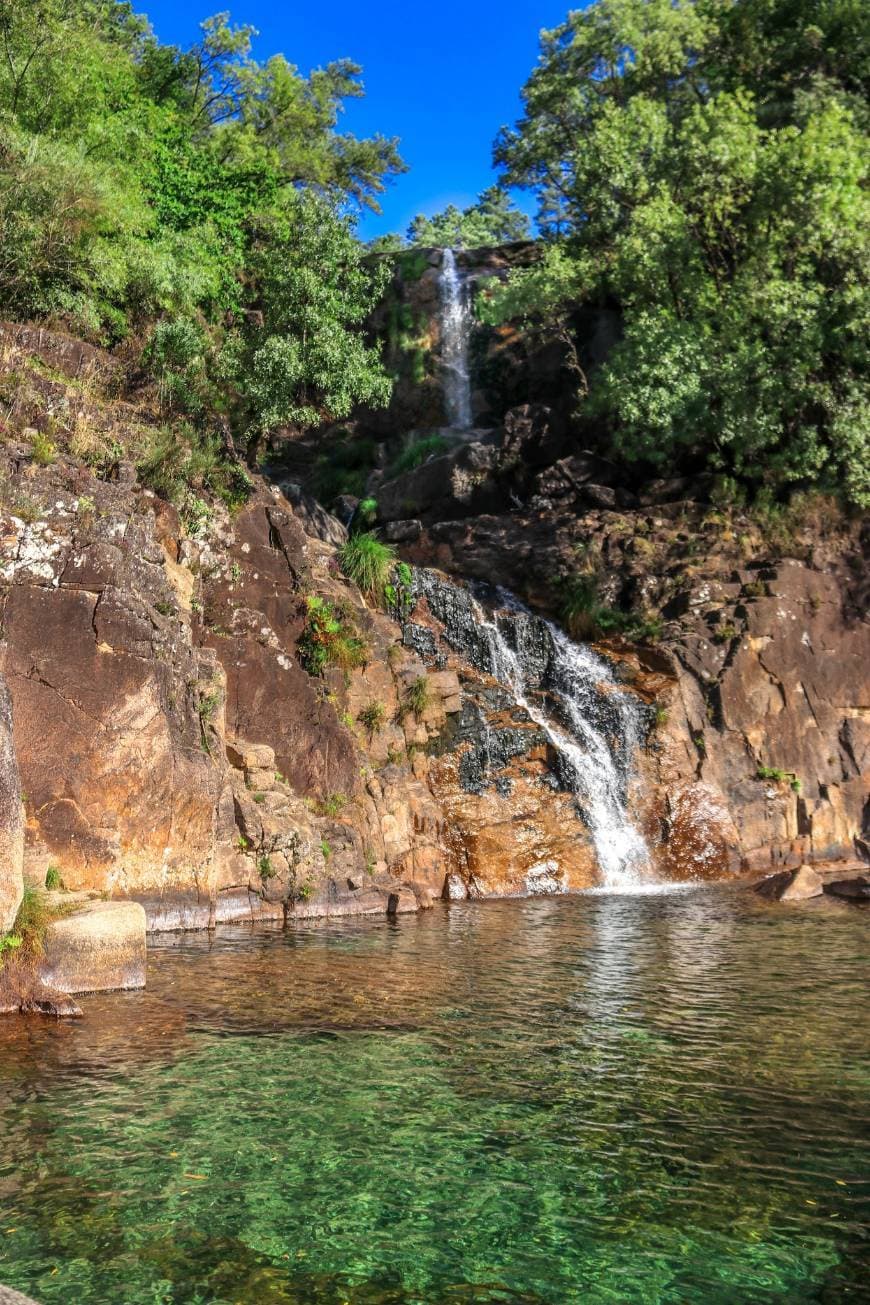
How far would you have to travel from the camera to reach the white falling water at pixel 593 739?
21.3 metres

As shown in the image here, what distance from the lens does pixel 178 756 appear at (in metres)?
15.1

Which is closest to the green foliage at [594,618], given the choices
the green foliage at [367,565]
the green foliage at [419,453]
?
the green foliage at [367,565]

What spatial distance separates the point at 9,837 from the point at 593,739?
14724mm

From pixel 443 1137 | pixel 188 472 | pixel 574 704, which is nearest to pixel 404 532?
pixel 574 704

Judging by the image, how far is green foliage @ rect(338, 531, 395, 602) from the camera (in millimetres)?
22828

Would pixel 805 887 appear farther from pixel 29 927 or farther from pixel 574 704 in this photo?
pixel 29 927

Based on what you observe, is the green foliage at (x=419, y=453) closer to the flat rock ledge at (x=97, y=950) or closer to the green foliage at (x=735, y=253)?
the green foliage at (x=735, y=253)

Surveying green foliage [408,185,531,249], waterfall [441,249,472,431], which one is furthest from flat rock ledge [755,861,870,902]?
green foliage [408,185,531,249]

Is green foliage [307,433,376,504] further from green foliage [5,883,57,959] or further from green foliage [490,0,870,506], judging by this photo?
green foliage [5,883,57,959]

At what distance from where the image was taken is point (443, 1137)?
23.4ft

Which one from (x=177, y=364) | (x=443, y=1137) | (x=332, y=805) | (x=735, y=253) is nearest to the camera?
(x=443, y=1137)

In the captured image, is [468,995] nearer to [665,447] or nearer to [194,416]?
[194,416]

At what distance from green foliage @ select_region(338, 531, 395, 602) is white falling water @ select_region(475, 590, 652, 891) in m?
2.71

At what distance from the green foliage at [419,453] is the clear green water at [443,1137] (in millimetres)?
27292
